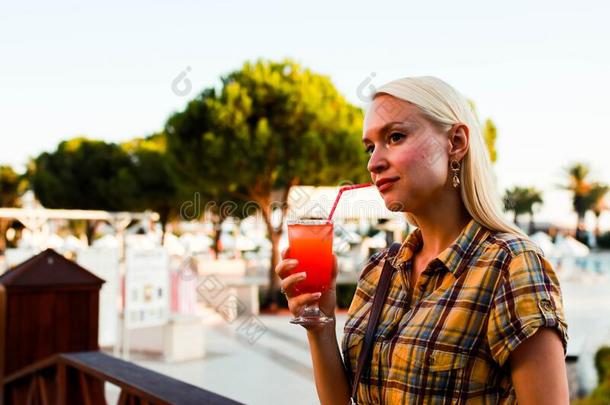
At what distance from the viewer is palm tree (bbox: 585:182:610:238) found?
5369 cm

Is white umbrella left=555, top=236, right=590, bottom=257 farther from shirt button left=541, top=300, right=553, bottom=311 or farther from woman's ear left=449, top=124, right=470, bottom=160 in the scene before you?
shirt button left=541, top=300, right=553, bottom=311

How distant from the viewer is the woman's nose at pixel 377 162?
1.19 metres

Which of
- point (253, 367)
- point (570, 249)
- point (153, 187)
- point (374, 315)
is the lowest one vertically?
point (253, 367)

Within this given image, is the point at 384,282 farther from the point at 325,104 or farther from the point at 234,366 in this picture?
the point at 325,104

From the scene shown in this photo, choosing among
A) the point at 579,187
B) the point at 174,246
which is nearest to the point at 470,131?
the point at 174,246

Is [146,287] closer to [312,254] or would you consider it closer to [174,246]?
[312,254]

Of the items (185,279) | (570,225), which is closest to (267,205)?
(185,279)

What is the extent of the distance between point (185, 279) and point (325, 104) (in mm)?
6214

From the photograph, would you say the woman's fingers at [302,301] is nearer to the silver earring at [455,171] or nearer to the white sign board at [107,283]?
the silver earring at [455,171]

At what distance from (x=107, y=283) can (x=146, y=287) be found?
0.49 meters

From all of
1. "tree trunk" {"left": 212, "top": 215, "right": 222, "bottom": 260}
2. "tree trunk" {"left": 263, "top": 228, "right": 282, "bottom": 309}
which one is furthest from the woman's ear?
"tree trunk" {"left": 212, "top": 215, "right": 222, "bottom": 260}

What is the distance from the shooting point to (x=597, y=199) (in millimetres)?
54969

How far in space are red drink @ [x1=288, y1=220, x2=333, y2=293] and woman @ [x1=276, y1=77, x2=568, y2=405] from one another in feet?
0.31

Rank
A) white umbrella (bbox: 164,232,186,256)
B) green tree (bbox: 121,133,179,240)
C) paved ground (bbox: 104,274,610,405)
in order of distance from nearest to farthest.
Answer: paved ground (bbox: 104,274,610,405), white umbrella (bbox: 164,232,186,256), green tree (bbox: 121,133,179,240)
